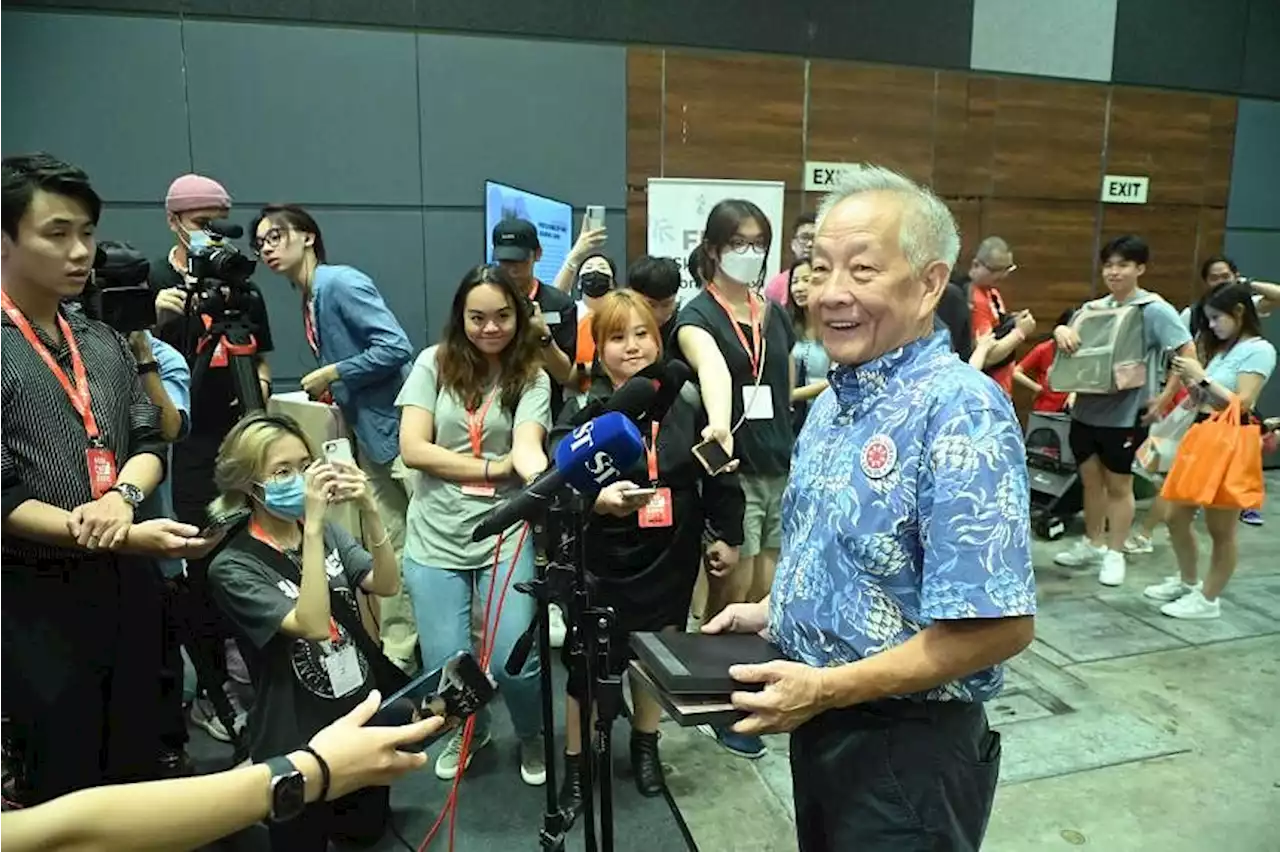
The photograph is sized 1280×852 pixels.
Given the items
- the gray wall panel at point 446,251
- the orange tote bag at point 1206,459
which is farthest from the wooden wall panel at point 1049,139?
the gray wall panel at point 446,251

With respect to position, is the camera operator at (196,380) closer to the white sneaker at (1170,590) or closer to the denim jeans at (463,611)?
the denim jeans at (463,611)

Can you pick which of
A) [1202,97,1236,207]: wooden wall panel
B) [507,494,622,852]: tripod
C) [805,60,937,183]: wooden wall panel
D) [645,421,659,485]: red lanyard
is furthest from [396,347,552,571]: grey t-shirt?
[1202,97,1236,207]: wooden wall panel

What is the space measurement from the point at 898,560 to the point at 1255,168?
733cm

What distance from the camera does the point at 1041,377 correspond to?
554 cm

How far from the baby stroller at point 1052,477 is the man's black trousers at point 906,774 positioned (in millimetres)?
4039

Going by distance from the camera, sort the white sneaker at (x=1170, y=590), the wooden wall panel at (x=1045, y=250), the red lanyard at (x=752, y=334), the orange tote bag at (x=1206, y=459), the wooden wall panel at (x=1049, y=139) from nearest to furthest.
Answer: the red lanyard at (x=752, y=334) < the orange tote bag at (x=1206, y=459) < the white sneaker at (x=1170, y=590) < the wooden wall panel at (x=1049, y=139) < the wooden wall panel at (x=1045, y=250)

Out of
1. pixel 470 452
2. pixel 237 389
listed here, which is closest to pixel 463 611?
pixel 470 452

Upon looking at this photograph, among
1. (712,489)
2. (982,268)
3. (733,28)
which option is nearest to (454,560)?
(712,489)

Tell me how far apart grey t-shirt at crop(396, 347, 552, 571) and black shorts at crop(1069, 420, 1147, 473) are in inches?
119

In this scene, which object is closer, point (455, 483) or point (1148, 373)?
point (455, 483)

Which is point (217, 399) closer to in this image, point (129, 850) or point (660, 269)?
point (660, 269)

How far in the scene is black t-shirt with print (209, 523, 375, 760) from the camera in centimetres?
187

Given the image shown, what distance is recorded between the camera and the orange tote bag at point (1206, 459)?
11.2ft

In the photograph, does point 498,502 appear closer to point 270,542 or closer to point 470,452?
point 470,452
